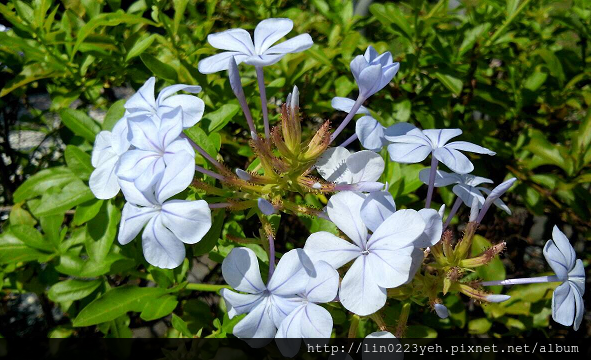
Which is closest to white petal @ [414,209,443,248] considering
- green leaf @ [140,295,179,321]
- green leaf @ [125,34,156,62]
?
green leaf @ [140,295,179,321]

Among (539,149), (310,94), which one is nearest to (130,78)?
(310,94)

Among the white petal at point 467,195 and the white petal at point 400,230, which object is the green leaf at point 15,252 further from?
the white petal at point 467,195

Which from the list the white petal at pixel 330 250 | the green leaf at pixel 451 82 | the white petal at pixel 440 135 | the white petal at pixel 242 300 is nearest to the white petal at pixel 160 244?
the white petal at pixel 242 300

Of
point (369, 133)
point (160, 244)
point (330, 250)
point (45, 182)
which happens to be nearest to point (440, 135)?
point (369, 133)

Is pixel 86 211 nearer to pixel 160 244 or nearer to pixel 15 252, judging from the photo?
pixel 15 252

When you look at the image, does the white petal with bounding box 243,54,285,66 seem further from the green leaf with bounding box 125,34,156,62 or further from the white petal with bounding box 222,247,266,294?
the green leaf with bounding box 125,34,156,62

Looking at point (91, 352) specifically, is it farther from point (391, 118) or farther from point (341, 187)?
point (391, 118)

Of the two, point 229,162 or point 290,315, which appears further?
point 229,162
